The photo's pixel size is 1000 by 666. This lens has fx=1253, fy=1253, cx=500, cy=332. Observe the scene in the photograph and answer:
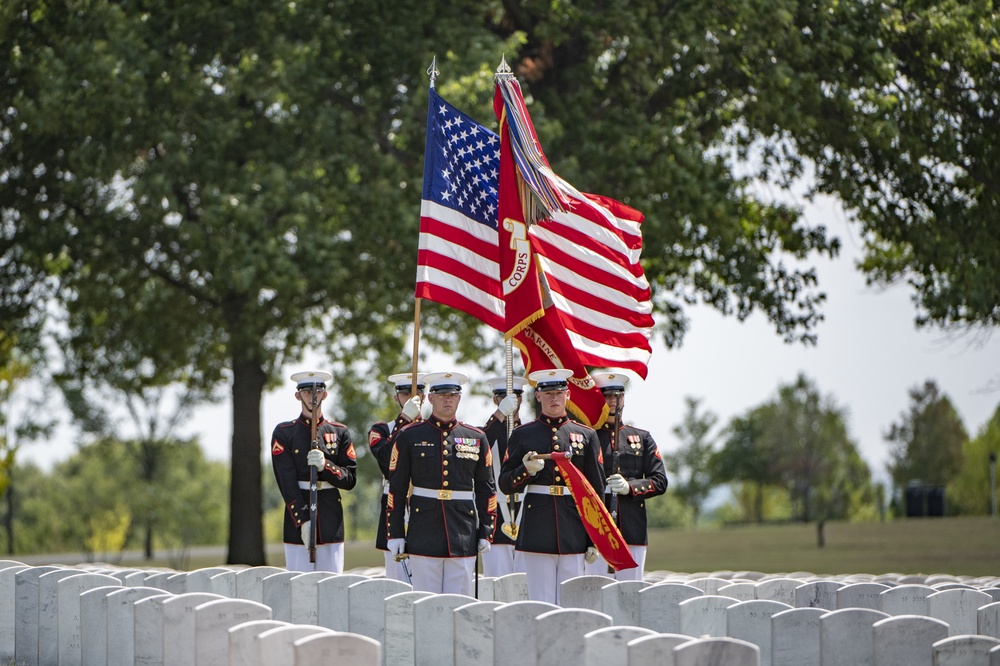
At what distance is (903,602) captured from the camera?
24.8 feet

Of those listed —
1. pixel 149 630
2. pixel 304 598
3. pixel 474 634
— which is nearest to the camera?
pixel 474 634

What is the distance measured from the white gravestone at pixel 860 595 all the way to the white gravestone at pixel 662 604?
3.53ft

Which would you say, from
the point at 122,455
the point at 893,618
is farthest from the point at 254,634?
the point at 122,455

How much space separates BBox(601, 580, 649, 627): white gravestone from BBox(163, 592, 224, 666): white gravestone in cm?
246

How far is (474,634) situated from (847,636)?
69.8 inches

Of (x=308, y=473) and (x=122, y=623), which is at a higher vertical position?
(x=308, y=473)

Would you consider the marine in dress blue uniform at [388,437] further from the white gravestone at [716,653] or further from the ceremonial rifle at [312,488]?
the white gravestone at [716,653]

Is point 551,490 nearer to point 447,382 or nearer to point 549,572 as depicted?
point 549,572

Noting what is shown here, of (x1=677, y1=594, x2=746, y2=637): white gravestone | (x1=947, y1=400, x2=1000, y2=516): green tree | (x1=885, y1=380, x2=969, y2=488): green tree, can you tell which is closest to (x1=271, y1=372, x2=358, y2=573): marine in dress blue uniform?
(x1=677, y1=594, x2=746, y2=637): white gravestone

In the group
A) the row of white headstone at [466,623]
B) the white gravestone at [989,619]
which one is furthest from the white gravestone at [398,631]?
the white gravestone at [989,619]

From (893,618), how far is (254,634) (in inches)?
111

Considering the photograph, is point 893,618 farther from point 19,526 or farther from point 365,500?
point 365,500

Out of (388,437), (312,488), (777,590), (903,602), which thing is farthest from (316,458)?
(903,602)

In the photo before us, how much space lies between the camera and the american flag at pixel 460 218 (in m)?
10.3
